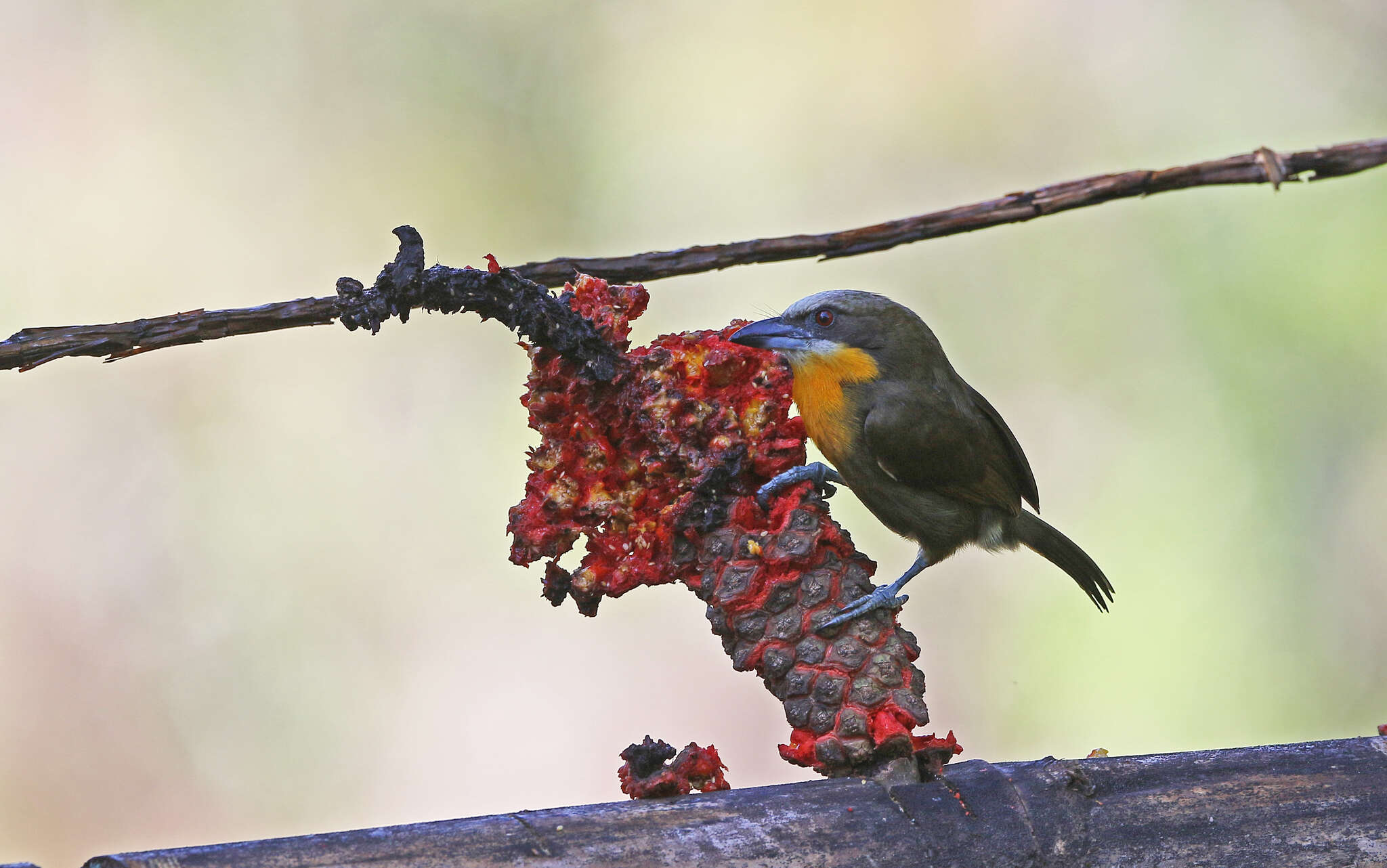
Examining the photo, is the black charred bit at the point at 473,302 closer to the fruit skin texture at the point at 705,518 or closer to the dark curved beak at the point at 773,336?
the fruit skin texture at the point at 705,518

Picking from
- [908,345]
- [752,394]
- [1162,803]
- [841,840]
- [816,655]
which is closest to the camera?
[841,840]

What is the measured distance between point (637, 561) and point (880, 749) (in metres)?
0.47

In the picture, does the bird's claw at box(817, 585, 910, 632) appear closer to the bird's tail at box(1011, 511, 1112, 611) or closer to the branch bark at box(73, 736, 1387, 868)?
the branch bark at box(73, 736, 1387, 868)

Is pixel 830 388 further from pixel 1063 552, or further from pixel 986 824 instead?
pixel 986 824

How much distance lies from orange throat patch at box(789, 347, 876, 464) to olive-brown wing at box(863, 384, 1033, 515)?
0.19ft

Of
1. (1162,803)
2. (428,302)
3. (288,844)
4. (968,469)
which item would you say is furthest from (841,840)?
(968,469)

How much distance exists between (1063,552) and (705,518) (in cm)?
160

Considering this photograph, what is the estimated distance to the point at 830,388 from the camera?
8.86ft

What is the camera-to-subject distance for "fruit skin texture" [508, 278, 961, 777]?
1836mm

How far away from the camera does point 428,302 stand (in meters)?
1.73

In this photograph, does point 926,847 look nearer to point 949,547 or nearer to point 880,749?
point 880,749

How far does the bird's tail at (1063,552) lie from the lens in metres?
3.10

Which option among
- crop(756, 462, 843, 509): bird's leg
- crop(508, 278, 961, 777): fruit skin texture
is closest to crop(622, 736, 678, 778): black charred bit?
crop(508, 278, 961, 777): fruit skin texture

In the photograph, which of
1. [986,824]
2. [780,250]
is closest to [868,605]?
[986,824]
